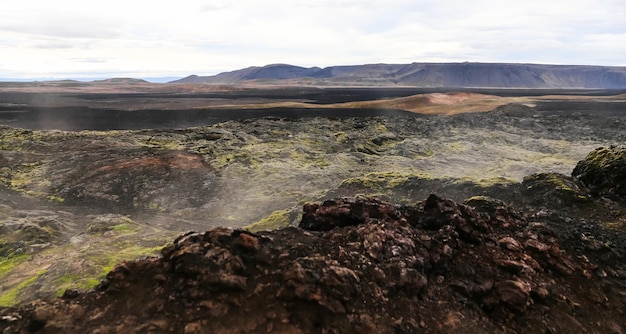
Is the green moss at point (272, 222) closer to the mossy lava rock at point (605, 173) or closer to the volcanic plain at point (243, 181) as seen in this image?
the volcanic plain at point (243, 181)

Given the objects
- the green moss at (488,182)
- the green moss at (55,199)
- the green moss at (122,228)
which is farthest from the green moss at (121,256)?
the green moss at (488,182)

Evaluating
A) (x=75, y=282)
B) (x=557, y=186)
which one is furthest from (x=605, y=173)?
(x=75, y=282)

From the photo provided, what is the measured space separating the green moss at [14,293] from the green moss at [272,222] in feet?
22.7

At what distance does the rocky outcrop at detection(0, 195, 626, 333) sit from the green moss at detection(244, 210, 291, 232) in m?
5.89

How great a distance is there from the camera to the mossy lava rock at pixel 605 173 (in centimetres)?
1473

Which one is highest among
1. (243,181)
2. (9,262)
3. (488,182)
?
(488,182)

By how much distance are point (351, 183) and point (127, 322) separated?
50.1 feet

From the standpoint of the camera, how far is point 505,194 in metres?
17.8

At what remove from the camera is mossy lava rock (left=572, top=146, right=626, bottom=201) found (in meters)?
14.7

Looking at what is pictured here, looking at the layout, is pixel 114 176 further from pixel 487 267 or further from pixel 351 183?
pixel 487 267

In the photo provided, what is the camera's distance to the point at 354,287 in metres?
7.74

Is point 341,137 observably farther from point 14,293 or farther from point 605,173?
point 14,293

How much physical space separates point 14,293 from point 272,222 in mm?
8511

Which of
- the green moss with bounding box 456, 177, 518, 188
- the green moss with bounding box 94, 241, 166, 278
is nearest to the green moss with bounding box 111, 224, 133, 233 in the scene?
the green moss with bounding box 94, 241, 166, 278
